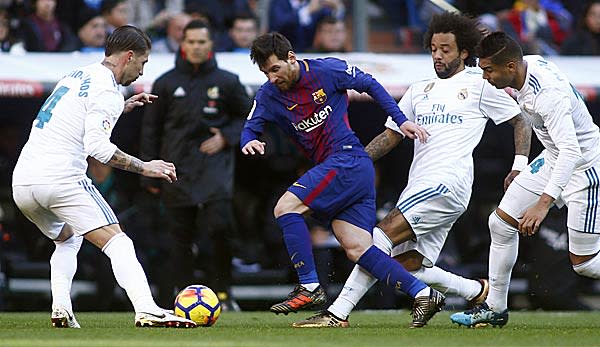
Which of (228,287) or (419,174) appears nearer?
(419,174)

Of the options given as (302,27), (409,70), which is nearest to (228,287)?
(409,70)

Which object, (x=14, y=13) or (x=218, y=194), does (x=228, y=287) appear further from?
(x=14, y=13)

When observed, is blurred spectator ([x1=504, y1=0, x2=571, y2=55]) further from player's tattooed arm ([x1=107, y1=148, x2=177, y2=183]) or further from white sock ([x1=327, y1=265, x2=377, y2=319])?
player's tattooed arm ([x1=107, y1=148, x2=177, y2=183])

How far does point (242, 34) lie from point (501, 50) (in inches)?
236

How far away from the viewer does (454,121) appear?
9.38m

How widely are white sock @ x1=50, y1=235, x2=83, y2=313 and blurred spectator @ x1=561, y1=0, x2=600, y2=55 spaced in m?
7.63

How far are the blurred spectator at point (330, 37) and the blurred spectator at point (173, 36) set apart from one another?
56.4 inches

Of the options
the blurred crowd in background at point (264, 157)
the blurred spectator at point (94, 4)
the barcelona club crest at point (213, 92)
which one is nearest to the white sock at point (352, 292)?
the barcelona club crest at point (213, 92)

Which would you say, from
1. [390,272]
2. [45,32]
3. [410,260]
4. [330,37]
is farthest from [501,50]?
[45,32]

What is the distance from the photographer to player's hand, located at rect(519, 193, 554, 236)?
27.2 feet

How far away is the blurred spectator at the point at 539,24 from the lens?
15.1 metres

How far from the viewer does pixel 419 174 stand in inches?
368

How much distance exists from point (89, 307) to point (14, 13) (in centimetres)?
330

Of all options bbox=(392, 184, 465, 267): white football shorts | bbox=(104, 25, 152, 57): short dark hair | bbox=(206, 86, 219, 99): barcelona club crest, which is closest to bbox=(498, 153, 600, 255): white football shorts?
bbox=(392, 184, 465, 267): white football shorts
